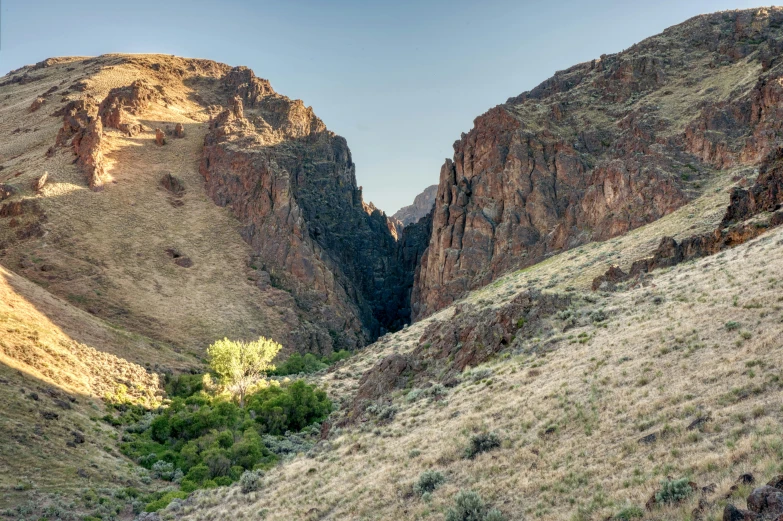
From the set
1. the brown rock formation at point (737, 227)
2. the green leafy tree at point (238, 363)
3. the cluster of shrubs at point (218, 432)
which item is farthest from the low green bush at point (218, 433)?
the brown rock formation at point (737, 227)

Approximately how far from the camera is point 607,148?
8638cm

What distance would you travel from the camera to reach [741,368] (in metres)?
16.5

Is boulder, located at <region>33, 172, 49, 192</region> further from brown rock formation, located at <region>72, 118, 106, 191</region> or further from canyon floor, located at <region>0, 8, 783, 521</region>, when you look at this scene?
brown rock formation, located at <region>72, 118, 106, 191</region>

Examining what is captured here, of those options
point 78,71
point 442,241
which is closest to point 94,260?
point 442,241

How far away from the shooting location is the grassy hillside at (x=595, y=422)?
1264cm

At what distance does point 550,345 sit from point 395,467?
40.2 ft

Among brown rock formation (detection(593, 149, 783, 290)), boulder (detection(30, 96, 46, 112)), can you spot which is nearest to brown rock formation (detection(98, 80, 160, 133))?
boulder (detection(30, 96, 46, 112))

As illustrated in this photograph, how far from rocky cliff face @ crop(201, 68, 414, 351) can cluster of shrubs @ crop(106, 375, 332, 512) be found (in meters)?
40.6

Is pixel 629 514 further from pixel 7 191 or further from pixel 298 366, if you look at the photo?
pixel 7 191

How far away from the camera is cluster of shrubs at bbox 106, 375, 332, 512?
35.6 meters

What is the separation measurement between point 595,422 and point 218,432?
107ft

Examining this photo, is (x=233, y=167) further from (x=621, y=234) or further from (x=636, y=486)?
(x=636, y=486)

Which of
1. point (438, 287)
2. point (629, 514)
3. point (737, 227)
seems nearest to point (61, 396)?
point (629, 514)

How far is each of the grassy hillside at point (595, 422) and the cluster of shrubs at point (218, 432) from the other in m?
7.70
